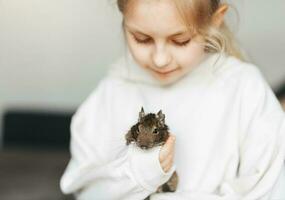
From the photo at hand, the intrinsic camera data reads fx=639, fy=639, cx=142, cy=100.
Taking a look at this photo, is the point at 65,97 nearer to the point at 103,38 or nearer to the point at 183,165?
the point at 103,38

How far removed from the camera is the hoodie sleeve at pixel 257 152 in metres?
Result: 1.04

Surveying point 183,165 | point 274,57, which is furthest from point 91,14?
point 183,165

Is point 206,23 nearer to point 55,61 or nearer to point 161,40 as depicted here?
point 161,40

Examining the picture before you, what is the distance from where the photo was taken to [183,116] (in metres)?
1.10

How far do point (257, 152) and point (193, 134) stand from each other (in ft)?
0.38

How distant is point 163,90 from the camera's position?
1.12 m

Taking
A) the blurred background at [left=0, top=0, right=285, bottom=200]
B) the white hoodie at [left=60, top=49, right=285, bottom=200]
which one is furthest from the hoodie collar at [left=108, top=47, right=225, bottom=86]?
the blurred background at [left=0, top=0, right=285, bottom=200]

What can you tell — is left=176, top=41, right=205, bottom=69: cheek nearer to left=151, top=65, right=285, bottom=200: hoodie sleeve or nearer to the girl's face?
the girl's face

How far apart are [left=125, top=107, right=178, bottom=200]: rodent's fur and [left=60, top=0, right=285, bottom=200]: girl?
0.07 ft

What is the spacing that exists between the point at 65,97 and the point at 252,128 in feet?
2.26

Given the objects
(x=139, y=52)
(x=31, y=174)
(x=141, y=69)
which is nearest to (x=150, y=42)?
(x=139, y=52)

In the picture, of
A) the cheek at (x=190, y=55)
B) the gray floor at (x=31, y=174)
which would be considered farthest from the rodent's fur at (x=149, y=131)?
the gray floor at (x=31, y=174)

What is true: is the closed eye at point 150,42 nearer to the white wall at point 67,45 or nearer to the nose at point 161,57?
the nose at point 161,57

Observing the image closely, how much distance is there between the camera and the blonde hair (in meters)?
0.97
